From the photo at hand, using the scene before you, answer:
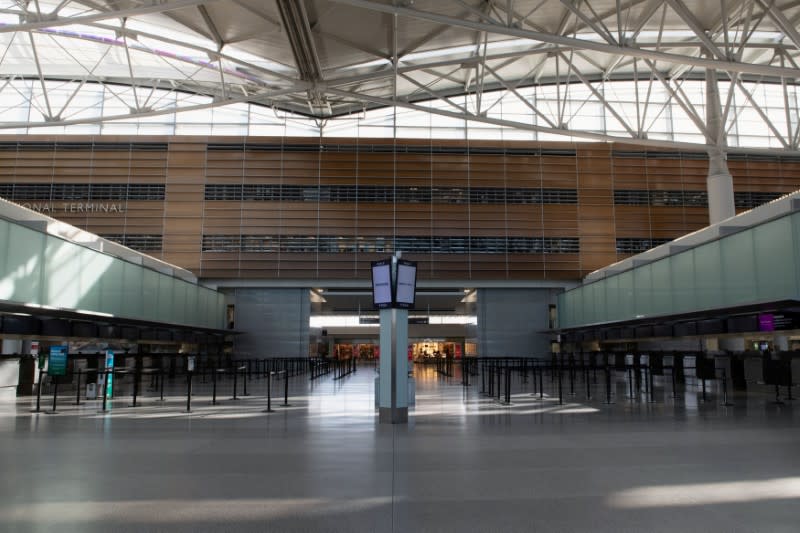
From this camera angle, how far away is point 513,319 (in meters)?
39.1

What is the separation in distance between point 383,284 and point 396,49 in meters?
15.4

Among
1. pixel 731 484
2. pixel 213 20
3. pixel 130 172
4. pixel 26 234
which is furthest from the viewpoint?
pixel 130 172

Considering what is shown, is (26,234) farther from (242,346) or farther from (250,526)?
(242,346)

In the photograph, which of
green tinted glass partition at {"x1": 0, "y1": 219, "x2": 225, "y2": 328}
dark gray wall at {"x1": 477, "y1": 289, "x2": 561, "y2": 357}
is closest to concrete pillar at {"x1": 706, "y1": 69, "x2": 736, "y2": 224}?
dark gray wall at {"x1": 477, "y1": 289, "x2": 561, "y2": 357}

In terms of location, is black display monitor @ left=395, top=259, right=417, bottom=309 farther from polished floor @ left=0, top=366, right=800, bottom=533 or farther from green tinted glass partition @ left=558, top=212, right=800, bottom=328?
green tinted glass partition @ left=558, top=212, right=800, bottom=328

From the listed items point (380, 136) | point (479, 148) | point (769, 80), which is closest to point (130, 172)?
point (380, 136)

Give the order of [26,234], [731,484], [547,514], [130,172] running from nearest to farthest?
[547,514], [731,484], [26,234], [130,172]

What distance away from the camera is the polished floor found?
4527mm

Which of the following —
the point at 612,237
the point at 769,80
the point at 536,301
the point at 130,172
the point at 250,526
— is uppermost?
the point at 769,80

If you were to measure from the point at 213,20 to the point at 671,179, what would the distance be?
29294 millimetres

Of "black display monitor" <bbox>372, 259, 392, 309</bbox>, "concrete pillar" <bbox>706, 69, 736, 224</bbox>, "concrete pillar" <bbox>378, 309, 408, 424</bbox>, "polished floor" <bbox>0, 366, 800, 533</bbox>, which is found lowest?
"polished floor" <bbox>0, 366, 800, 533</bbox>

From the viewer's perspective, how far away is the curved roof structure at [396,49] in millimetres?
19172

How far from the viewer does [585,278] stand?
37750 millimetres

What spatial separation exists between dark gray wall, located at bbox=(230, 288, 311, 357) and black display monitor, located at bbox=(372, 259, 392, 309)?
27.5 metres
